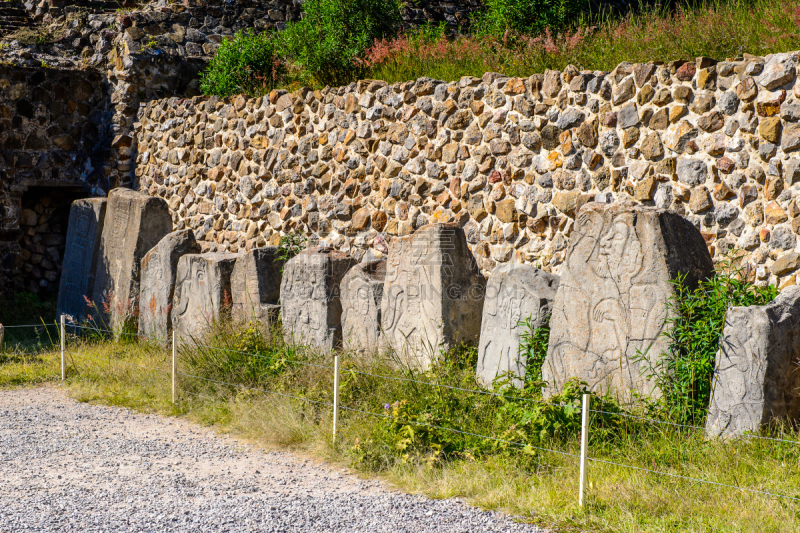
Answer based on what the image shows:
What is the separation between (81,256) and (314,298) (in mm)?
4140

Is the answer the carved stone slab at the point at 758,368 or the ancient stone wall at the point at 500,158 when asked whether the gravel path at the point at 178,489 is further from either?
the ancient stone wall at the point at 500,158

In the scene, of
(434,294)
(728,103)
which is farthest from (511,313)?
(728,103)

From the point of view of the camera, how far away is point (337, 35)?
8852 mm

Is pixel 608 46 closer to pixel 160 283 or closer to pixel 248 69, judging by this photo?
pixel 248 69

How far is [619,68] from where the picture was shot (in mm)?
5992

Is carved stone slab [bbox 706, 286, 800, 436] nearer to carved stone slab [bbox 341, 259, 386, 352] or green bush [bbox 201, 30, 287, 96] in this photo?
carved stone slab [bbox 341, 259, 386, 352]

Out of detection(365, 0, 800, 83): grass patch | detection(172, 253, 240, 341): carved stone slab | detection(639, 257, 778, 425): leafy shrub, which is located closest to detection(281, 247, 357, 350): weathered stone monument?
detection(172, 253, 240, 341): carved stone slab

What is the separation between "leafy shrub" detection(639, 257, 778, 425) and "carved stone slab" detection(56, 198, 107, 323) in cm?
679

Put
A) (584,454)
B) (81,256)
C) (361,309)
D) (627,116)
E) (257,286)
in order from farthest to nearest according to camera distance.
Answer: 1. (81,256)
2. (257,286)
3. (361,309)
4. (627,116)
5. (584,454)

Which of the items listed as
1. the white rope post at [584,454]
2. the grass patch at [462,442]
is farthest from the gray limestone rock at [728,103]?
the white rope post at [584,454]

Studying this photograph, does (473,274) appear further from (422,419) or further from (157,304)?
(157,304)

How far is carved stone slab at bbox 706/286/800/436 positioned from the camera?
4035mm

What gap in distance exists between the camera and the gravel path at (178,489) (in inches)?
147

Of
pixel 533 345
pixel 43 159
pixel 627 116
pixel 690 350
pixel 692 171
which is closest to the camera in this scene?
pixel 690 350
